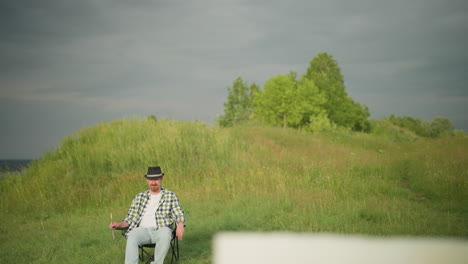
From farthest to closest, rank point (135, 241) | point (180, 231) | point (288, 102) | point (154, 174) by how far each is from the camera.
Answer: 1. point (288, 102)
2. point (154, 174)
3. point (135, 241)
4. point (180, 231)

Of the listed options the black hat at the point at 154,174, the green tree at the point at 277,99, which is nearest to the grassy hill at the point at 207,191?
the black hat at the point at 154,174

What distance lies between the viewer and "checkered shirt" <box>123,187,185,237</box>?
4.51 meters

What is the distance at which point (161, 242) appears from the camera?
14.1 feet

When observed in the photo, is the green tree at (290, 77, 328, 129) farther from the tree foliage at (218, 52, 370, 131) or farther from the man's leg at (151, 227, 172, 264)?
the man's leg at (151, 227, 172, 264)

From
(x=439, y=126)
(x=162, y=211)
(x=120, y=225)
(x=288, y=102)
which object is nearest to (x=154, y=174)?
(x=162, y=211)

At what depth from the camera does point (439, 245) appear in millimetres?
1499

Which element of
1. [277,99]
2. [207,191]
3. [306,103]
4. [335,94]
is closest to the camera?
[207,191]

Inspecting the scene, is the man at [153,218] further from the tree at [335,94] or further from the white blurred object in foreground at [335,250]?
the tree at [335,94]

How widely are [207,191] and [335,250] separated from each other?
8.22 metres

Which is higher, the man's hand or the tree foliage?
the tree foliage

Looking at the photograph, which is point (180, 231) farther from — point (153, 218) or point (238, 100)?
point (238, 100)

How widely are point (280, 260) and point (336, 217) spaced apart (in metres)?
5.56

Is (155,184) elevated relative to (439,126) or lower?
lower

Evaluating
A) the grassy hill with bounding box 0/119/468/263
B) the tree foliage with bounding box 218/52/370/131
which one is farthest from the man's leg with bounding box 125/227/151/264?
the tree foliage with bounding box 218/52/370/131
